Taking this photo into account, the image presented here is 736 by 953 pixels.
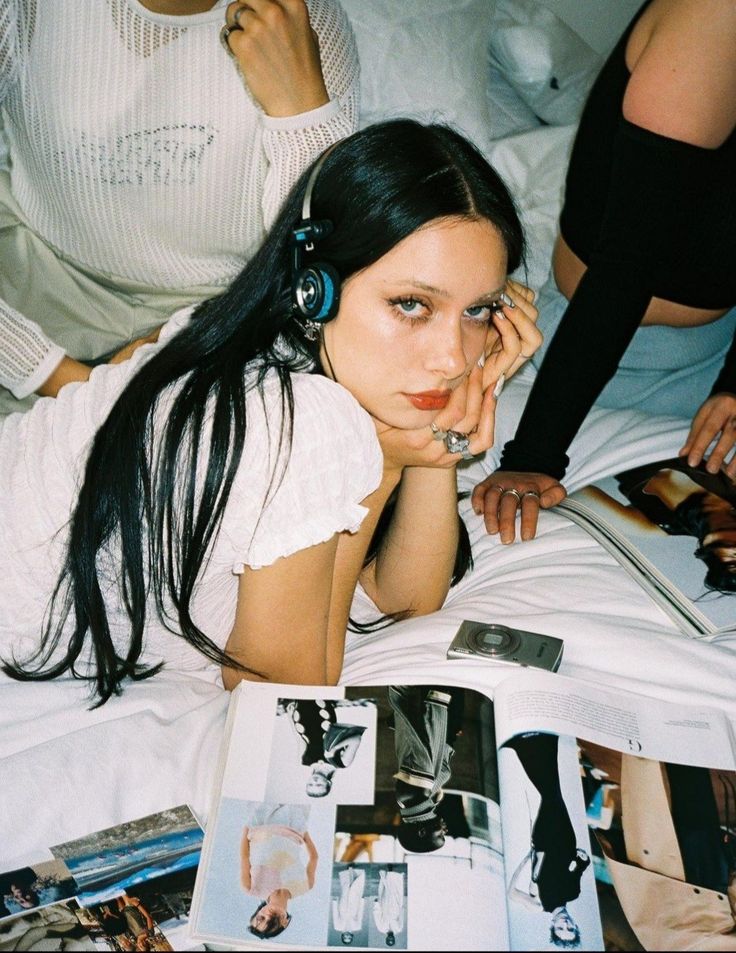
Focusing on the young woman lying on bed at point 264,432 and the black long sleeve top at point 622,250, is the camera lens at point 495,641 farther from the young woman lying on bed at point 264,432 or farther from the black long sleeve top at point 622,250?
the black long sleeve top at point 622,250

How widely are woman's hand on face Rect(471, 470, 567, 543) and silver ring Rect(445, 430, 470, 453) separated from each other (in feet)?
0.55

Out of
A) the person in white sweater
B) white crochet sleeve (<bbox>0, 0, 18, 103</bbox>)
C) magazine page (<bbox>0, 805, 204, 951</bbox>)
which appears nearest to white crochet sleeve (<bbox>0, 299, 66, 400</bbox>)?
the person in white sweater

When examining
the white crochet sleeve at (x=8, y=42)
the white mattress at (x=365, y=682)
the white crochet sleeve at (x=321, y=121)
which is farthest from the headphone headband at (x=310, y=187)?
the white crochet sleeve at (x=8, y=42)

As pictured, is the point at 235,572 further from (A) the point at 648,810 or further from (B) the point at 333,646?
(A) the point at 648,810

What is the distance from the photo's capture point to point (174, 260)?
4.41 ft

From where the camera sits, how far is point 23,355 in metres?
1.16

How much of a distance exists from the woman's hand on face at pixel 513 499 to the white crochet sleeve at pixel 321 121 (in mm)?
485

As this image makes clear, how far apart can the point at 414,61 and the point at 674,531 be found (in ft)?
2.88

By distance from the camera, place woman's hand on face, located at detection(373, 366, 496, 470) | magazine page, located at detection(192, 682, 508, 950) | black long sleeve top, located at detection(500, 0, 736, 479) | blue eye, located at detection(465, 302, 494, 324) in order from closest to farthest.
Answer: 1. magazine page, located at detection(192, 682, 508, 950)
2. blue eye, located at detection(465, 302, 494, 324)
3. woman's hand on face, located at detection(373, 366, 496, 470)
4. black long sleeve top, located at detection(500, 0, 736, 479)

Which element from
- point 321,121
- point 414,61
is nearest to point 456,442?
point 321,121

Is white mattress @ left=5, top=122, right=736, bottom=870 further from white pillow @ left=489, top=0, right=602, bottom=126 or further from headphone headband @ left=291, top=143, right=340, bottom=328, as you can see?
white pillow @ left=489, top=0, right=602, bottom=126

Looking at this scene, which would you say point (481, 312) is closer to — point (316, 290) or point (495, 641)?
point (316, 290)

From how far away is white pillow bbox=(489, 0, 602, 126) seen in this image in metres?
1.56

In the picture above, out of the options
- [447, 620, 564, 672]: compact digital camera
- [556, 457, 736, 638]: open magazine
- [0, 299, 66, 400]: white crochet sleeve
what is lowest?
[556, 457, 736, 638]: open magazine
